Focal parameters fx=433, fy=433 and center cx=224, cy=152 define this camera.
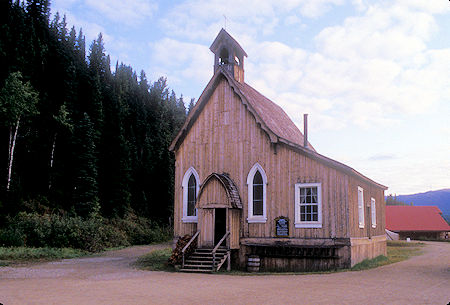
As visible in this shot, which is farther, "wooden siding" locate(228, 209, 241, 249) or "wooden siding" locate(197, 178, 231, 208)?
"wooden siding" locate(197, 178, 231, 208)

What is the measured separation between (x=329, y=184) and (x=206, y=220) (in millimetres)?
6128

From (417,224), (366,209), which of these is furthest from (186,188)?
(417,224)

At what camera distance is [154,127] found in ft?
249

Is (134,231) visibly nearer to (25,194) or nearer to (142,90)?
(25,194)

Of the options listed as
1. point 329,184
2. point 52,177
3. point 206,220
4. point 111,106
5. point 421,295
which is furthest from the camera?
point 111,106

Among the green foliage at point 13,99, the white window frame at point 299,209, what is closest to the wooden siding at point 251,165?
the white window frame at point 299,209

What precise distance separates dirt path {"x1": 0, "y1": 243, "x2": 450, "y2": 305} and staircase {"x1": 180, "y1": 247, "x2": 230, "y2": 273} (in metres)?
1.27

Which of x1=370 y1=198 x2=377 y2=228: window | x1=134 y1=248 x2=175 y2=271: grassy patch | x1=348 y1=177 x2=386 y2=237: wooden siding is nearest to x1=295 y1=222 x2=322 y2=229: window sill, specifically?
x1=348 y1=177 x2=386 y2=237: wooden siding

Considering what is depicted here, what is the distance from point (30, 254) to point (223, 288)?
696 inches

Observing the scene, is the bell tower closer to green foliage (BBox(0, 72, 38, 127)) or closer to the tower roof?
the tower roof

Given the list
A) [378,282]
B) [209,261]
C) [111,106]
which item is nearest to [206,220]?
[209,261]

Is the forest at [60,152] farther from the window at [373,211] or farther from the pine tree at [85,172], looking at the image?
the window at [373,211]

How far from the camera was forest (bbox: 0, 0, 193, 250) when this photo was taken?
37438 millimetres

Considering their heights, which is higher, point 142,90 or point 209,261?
point 142,90
